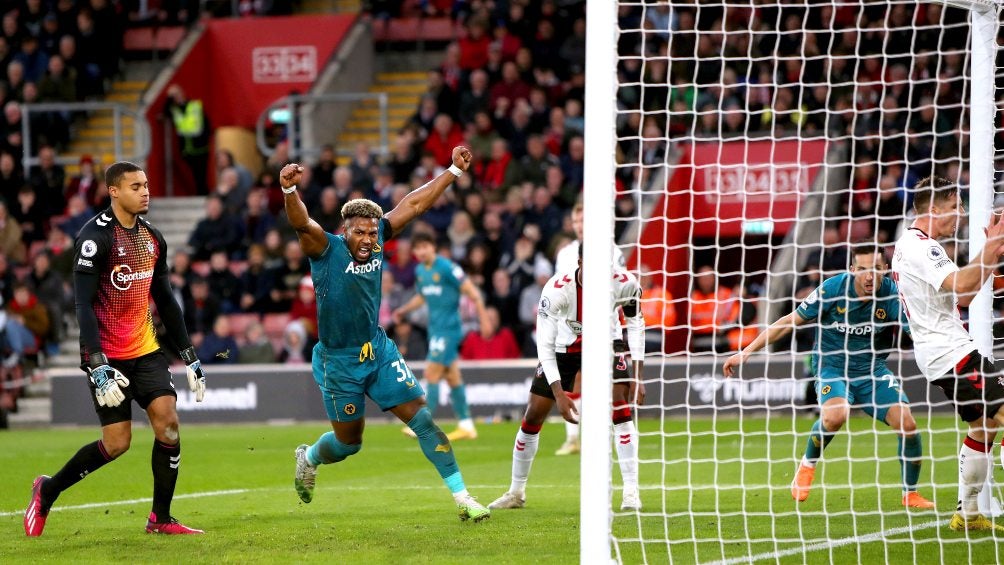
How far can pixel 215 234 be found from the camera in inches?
836

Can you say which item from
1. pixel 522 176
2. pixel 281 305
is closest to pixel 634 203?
pixel 522 176

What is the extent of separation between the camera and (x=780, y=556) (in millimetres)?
7168

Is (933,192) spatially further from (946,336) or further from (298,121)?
(298,121)

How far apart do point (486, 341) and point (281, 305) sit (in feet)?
11.9

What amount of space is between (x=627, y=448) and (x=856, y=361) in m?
1.90

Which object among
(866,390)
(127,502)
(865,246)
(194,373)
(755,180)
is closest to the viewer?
(194,373)

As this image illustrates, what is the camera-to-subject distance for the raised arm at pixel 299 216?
24.3 feet

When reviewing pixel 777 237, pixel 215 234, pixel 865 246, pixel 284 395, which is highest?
pixel 865 246

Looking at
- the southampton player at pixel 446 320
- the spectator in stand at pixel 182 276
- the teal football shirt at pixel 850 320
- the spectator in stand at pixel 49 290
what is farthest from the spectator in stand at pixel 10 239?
the teal football shirt at pixel 850 320

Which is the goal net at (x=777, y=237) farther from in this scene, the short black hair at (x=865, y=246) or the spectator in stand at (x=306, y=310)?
the spectator in stand at (x=306, y=310)

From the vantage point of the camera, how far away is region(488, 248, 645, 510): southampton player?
354 inches

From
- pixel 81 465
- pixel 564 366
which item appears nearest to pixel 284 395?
pixel 564 366

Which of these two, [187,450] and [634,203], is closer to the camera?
[187,450]

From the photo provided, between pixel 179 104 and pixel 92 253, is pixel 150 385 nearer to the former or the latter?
pixel 92 253
